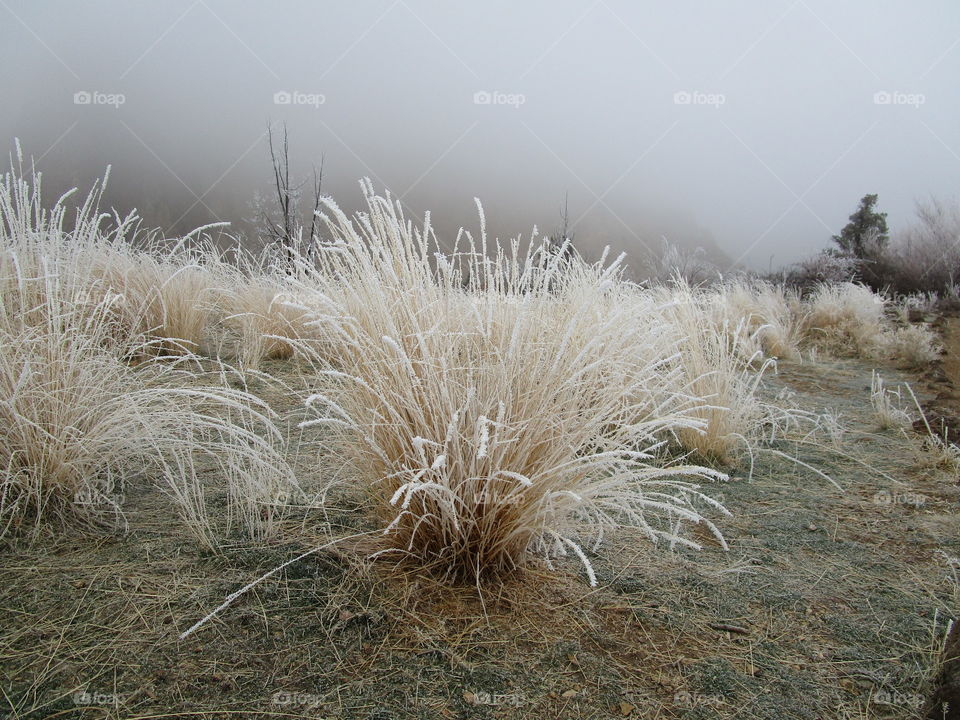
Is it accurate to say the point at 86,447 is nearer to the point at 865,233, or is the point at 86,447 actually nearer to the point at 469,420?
the point at 469,420

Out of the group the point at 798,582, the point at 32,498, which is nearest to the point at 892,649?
the point at 798,582

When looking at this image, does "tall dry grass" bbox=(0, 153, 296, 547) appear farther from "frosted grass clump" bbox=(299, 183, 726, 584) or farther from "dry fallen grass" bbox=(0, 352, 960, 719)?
"frosted grass clump" bbox=(299, 183, 726, 584)

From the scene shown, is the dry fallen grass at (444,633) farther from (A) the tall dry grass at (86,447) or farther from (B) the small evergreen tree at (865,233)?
(B) the small evergreen tree at (865,233)

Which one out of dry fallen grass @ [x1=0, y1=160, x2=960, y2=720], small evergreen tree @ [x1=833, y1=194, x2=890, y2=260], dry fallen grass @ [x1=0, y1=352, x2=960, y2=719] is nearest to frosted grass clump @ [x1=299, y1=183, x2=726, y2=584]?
dry fallen grass @ [x1=0, y1=160, x2=960, y2=720]

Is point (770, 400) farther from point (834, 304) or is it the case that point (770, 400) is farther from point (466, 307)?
point (834, 304)

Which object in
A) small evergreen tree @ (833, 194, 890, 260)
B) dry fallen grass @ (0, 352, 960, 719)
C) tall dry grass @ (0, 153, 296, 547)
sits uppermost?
small evergreen tree @ (833, 194, 890, 260)

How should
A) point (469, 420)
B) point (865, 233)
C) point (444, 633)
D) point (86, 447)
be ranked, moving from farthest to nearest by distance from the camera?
point (865, 233)
point (86, 447)
point (469, 420)
point (444, 633)

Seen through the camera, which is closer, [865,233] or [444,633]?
[444,633]

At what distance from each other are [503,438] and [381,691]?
1.84ft

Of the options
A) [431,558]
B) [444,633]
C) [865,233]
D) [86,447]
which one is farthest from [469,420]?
[865,233]

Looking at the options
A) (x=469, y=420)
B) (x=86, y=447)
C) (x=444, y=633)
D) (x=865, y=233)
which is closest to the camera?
(x=444, y=633)

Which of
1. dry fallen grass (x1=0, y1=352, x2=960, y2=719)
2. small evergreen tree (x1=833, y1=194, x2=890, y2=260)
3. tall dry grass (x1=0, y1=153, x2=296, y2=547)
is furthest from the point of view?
small evergreen tree (x1=833, y1=194, x2=890, y2=260)

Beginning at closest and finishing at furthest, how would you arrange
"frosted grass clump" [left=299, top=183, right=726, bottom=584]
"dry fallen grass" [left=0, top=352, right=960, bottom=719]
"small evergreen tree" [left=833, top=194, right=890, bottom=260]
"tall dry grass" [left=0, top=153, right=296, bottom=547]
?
"dry fallen grass" [left=0, top=352, right=960, bottom=719] → "frosted grass clump" [left=299, top=183, right=726, bottom=584] → "tall dry grass" [left=0, top=153, right=296, bottom=547] → "small evergreen tree" [left=833, top=194, right=890, bottom=260]

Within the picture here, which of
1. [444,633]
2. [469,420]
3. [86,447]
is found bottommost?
[444,633]
